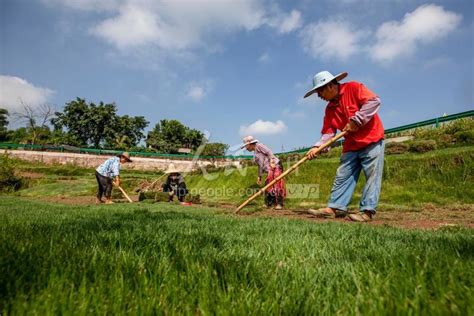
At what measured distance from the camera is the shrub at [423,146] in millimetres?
11902

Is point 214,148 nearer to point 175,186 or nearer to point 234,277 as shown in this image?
point 175,186

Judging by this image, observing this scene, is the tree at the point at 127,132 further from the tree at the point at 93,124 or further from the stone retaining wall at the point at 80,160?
the stone retaining wall at the point at 80,160

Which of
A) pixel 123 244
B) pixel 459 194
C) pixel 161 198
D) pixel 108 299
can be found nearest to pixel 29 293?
pixel 108 299

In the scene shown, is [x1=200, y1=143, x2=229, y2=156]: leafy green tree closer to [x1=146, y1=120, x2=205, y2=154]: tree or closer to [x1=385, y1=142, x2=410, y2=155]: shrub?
[x1=146, y1=120, x2=205, y2=154]: tree

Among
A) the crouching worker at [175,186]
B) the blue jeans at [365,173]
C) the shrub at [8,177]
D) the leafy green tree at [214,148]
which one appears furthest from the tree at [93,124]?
the blue jeans at [365,173]

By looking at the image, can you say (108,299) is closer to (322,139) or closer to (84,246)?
(84,246)

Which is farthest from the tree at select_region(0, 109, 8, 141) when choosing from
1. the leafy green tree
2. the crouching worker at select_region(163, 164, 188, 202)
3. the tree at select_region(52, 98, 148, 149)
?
the crouching worker at select_region(163, 164, 188, 202)

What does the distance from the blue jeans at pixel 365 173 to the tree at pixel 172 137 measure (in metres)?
65.6

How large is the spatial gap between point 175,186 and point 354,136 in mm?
9396

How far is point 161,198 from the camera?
1305cm

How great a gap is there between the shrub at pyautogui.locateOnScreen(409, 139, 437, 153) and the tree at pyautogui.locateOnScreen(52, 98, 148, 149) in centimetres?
5839

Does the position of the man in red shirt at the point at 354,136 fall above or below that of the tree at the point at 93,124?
below

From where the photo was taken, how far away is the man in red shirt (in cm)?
514

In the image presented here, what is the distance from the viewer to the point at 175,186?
1333cm
